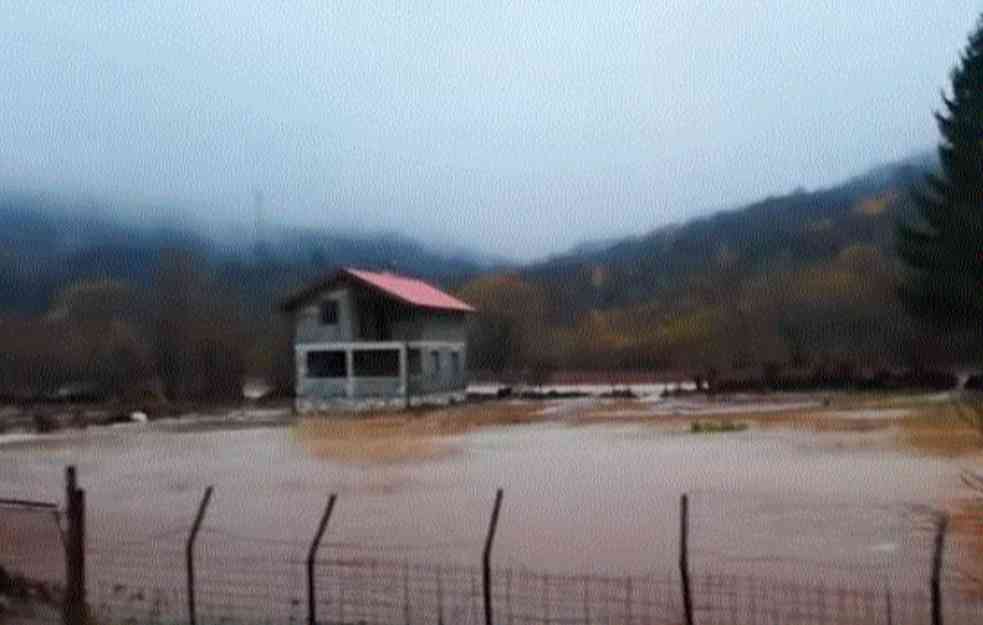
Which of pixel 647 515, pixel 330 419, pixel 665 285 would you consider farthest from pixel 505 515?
pixel 665 285

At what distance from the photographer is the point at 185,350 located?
80188mm

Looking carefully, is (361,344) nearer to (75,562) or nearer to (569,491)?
(569,491)

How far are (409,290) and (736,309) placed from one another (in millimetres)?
40731

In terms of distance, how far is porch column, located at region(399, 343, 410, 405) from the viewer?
57875 mm

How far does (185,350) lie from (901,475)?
2511 inches

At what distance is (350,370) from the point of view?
5866 cm

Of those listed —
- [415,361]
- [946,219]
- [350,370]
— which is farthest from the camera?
[415,361]

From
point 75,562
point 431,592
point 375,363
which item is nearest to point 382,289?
point 375,363

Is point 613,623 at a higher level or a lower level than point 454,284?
lower

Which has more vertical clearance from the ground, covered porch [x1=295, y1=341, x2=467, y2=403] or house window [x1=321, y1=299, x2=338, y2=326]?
house window [x1=321, y1=299, x2=338, y2=326]

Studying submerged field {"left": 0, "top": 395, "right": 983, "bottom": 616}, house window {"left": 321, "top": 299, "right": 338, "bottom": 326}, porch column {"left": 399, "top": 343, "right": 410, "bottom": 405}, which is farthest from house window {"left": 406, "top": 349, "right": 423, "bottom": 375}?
submerged field {"left": 0, "top": 395, "right": 983, "bottom": 616}

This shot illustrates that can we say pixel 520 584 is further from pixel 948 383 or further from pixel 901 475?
pixel 948 383

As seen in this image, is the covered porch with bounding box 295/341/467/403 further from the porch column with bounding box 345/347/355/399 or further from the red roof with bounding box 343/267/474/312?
the red roof with bounding box 343/267/474/312

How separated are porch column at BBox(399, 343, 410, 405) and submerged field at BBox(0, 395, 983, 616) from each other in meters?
16.8
